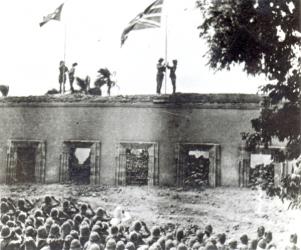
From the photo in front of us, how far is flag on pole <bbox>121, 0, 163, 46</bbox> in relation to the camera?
12.3 m

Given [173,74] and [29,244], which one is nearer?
[29,244]

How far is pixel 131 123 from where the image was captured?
14.1m

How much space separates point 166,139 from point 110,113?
1.81 meters

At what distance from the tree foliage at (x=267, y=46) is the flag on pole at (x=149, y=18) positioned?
2944 millimetres

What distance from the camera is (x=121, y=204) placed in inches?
537

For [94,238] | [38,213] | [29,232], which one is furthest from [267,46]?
[38,213]

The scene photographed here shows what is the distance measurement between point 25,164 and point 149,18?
590 cm

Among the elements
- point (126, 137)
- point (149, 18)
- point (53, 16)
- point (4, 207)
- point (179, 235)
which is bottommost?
point (179, 235)

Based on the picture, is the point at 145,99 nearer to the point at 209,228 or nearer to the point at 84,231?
the point at 209,228

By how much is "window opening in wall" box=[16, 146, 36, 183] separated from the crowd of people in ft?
3.75

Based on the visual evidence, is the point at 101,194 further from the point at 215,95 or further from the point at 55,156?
the point at 215,95

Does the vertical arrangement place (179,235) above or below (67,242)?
below

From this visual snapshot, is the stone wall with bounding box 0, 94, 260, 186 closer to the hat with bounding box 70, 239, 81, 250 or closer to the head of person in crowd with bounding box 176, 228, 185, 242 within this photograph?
the head of person in crowd with bounding box 176, 228, 185, 242

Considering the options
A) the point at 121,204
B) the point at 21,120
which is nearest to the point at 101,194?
the point at 121,204
